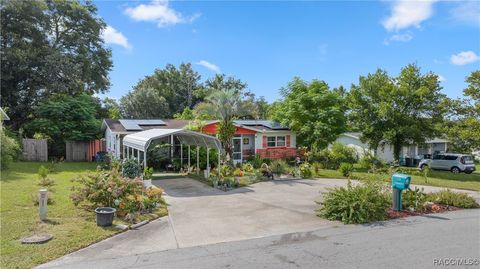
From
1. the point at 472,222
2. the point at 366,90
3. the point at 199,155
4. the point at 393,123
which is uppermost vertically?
the point at 366,90

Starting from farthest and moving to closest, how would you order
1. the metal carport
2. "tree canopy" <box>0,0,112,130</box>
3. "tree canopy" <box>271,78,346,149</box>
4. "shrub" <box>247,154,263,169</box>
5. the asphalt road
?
"tree canopy" <box>0,0,112,130</box>
"tree canopy" <box>271,78,346,149</box>
"shrub" <box>247,154,263,169</box>
the metal carport
the asphalt road

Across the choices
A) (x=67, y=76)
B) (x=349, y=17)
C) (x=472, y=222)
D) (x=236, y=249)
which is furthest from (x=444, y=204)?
(x=67, y=76)

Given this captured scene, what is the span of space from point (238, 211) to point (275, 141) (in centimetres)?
1636

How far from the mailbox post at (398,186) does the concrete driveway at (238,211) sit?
2.52m

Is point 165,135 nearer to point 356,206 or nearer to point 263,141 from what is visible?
point 356,206

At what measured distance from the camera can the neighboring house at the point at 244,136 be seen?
75.4ft

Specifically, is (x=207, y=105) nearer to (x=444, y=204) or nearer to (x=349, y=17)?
(x=349, y=17)

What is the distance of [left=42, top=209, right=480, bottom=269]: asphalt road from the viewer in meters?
6.23

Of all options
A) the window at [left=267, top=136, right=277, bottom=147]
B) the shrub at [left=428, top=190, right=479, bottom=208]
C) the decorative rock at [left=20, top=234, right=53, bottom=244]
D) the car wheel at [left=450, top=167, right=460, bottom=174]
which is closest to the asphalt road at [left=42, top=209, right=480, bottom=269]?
the decorative rock at [left=20, top=234, right=53, bottom=244]

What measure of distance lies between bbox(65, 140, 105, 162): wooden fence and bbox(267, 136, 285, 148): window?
44.3 feet

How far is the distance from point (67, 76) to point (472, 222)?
2847 cm

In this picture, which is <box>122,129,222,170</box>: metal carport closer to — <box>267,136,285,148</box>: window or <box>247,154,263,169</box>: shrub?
<box>247,154,263,169</box>: shrub

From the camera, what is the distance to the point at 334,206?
32.1ft

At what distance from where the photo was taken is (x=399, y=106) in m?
24.6
